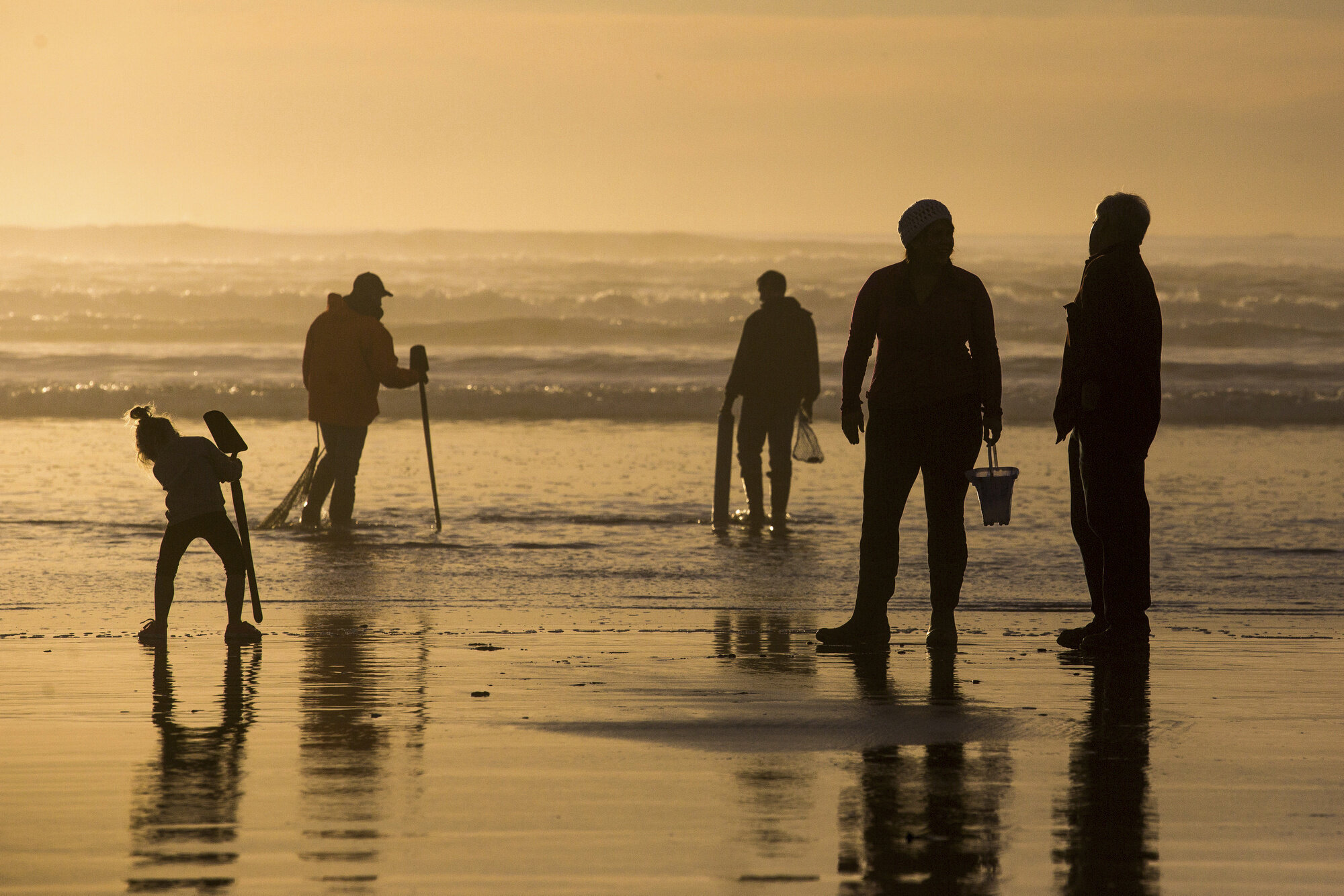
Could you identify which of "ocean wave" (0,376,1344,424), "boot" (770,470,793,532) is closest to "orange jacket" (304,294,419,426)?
"boot" (770,470,793,532)

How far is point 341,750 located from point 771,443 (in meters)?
7.17

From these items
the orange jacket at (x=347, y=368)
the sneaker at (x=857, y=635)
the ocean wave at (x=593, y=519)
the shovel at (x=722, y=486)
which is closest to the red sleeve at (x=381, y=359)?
the orange jacket at (x=347, y=368)

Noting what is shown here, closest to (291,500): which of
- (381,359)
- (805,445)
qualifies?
(381,359)

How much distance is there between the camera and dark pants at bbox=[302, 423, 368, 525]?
11.2m

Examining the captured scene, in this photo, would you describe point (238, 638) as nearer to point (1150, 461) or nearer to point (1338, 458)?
point (1150, 461)

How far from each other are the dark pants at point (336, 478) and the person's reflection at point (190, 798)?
18.2 feet

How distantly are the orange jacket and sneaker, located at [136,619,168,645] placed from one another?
4.49 metres

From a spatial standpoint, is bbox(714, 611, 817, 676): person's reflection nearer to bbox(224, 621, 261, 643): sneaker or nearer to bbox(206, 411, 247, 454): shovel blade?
bbox(224, 621, 261, 643): sneaker

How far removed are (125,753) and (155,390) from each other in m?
19.5

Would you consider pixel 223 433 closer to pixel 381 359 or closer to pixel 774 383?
pixel 381 359

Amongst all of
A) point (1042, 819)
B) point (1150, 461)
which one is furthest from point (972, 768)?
point (1150, 461)

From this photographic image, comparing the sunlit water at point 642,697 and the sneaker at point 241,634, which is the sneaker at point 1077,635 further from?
the sneaker at point 241,634

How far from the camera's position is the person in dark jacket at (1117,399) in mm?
6328

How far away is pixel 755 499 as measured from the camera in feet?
38.0
